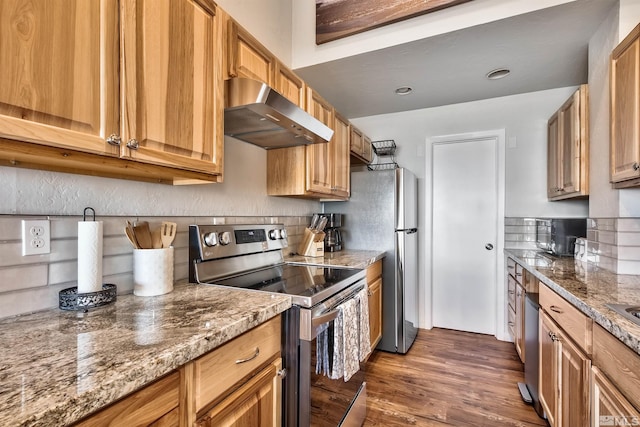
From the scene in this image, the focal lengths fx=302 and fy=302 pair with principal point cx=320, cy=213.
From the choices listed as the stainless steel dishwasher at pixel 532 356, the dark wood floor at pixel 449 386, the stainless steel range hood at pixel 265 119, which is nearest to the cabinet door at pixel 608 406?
the stainless steel dishwasher at pixel 532 356

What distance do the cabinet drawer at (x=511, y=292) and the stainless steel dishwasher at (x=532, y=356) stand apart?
0.60 m

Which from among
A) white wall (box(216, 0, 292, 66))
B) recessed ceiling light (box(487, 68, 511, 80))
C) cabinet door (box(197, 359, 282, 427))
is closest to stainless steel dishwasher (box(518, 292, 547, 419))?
cabinet door (box(197, 359, 282, 427))

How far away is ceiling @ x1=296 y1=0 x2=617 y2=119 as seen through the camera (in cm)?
181

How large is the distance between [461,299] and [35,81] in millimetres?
3455

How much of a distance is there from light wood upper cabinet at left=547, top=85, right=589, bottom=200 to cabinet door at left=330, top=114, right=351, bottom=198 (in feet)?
5.34

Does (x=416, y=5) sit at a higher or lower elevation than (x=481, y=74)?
higher

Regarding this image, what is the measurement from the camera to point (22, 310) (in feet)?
3.06

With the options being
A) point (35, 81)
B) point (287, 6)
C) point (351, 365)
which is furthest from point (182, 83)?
point (287, 6)

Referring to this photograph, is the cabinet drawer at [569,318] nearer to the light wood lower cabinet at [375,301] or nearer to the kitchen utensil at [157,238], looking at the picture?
the light wood lower cabinet at [375,301]

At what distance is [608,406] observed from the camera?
0.99m

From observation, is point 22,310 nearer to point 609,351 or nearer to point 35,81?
point 35,81

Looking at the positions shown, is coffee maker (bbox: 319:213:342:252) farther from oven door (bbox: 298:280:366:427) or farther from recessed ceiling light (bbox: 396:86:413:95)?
recessed ceiling light (bbox: 396:86:413:95)

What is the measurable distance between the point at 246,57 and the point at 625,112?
190 centimetres

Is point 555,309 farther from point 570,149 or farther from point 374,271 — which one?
point 570,149
